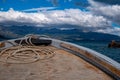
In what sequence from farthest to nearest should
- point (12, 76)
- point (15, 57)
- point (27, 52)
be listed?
point (27, 52), point (15, 57), point (12, 76)

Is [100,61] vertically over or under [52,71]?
over

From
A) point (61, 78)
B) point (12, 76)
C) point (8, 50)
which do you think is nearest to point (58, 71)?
point (61, 78)

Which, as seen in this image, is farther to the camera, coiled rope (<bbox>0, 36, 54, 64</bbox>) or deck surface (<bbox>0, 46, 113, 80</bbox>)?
A: coiled rope (<bbox>0, 36, 54, 64</bbox>)

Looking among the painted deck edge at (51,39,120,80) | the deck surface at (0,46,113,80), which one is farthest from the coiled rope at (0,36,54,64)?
the painted deck edge at (51,39,120,80)

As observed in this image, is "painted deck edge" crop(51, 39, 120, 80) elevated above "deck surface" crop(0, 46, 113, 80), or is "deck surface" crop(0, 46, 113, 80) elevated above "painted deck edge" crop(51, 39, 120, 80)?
"painted deck edge" crop(51, 39, 120, 80)

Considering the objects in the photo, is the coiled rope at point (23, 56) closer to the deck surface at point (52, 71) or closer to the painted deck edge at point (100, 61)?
the deck surface at point (52, 71)

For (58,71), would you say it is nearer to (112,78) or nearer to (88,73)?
(88,73)

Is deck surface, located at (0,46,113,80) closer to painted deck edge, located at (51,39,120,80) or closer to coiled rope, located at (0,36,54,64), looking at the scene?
painted deck edge, located at (51,39,120,80)

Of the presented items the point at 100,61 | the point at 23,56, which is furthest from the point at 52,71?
the point at 23,56

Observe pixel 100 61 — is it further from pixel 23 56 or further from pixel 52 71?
pixel 23 56
